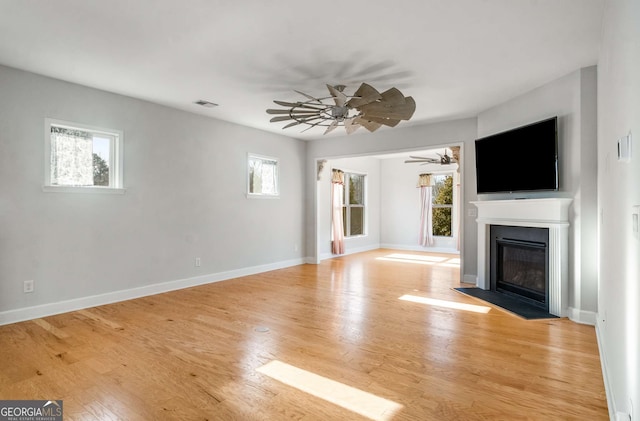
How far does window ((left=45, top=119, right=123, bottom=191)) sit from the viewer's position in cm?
408

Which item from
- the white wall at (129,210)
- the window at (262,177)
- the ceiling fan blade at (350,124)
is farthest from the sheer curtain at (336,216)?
the ceiling fan blade at (350,124)

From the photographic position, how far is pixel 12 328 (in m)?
3.54

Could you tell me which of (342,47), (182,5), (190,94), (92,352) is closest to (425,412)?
(92,352)

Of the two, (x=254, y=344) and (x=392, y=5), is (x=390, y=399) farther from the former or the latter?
(x=392, y=5)

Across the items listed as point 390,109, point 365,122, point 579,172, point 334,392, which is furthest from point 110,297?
point 579,172

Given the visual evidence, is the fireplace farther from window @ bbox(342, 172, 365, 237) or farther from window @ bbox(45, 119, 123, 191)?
window @ bbox(45, 119, 123, 191)

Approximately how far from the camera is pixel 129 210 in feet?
15.5

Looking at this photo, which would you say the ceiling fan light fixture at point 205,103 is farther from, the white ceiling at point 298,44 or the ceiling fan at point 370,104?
the ceiling fan at point 370,104

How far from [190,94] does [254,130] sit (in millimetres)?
2010

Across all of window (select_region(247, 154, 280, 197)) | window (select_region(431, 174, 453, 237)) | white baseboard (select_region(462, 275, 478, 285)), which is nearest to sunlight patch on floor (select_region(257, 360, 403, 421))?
white baseboard (select_region(462, 275, 478, 285))

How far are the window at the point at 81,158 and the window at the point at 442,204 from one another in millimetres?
8007

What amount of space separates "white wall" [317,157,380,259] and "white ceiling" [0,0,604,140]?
4122 mm

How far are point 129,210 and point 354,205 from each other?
634 cm

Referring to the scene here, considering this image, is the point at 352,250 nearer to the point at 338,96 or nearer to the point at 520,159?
the point at 520,159
